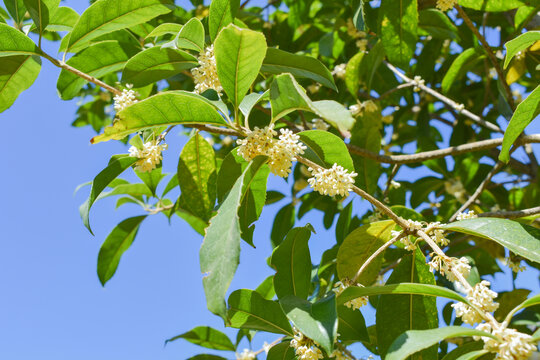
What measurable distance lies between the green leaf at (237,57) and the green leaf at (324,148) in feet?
0.84

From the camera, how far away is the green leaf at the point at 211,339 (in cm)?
234

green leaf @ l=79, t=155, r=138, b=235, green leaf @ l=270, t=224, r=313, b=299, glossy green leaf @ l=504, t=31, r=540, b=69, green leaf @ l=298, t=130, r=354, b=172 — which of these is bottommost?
green leaf @ l=270, t=224, r=313, b=299

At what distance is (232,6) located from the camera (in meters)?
1.70

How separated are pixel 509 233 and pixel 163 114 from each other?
1.00m

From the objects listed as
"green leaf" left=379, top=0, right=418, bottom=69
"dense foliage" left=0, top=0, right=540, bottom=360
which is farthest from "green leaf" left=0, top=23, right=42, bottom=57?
"green leaf" left=379, top=0, right=418, bottom=69

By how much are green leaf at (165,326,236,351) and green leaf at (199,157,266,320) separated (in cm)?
136

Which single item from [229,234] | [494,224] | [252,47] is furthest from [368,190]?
[229,234]

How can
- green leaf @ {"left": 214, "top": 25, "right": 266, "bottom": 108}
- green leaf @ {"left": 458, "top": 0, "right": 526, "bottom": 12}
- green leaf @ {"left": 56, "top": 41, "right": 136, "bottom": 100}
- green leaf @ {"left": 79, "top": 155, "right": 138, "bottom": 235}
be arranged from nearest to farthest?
green leaf @ {"left": 214, "top": 25, "right": 266, "bottom": 108}
green leaf @ {"left": 79, "top": 155, "right": 138, "bottom": 235}
green leaf @ {"left": 56, "top": 41, "right": 136, "bottom": 100}
green leaf @ {"left": 458, "top": 0, "right": 526, "bottom": 12}

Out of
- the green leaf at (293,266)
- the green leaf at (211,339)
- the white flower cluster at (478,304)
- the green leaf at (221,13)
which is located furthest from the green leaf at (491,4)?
the green leaf at (211,339)

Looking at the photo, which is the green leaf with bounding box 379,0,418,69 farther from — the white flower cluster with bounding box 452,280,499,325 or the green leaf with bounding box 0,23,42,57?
the green leaf with bounding box 0,23,42,57

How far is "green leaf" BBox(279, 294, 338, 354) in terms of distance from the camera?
1078 mm

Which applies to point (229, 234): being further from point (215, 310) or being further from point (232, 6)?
point (232, 6)

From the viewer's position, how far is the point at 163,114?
1.31 meters

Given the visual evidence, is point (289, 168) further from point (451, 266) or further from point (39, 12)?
point (39, 12)
